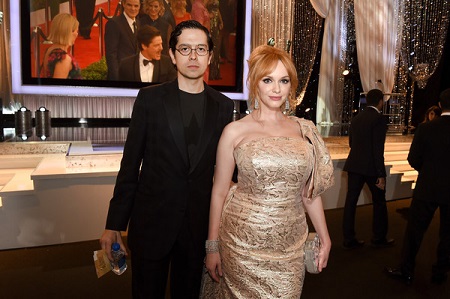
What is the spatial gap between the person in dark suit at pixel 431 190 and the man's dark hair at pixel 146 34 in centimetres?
718

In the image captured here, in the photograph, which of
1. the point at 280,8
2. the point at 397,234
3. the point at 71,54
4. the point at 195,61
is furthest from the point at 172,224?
the point at 280,8

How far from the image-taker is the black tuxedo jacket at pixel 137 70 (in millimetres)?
9383

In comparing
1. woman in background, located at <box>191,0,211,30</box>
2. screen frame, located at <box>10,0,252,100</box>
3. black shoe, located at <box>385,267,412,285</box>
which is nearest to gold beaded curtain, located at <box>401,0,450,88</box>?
woman in background, located at <box>191,0,211,30</box>

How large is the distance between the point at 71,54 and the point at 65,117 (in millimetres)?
1478

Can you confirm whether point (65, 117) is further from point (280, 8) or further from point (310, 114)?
point (310, 114)

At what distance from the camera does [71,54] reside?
894 cm

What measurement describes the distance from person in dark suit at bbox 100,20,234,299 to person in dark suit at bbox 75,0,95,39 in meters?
7.87

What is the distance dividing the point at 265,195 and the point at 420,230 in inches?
86.7

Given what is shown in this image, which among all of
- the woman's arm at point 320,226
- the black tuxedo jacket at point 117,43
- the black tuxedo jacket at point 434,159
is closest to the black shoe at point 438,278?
the black tuxedo jacket at point 434,159

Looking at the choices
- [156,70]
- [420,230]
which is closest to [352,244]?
[420,230]

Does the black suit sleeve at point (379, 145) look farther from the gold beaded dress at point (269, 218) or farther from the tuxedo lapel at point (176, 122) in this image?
the tuxedo lapel at point (176, 122)

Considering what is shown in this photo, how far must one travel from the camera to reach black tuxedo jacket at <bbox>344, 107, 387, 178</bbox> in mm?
4195

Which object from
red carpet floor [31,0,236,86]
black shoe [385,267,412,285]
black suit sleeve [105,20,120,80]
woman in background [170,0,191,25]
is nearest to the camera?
black shoe [385,267,412,285]

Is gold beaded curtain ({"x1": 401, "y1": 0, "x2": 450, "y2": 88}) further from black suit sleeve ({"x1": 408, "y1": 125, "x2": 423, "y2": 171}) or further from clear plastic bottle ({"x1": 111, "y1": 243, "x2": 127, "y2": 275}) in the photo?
clear plastic bottle ({"x1": 111, "y1": 243, "x2": 127, "y2": 275})
